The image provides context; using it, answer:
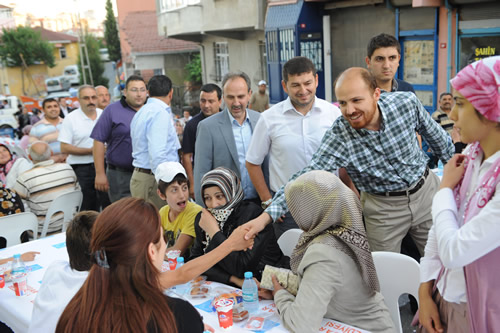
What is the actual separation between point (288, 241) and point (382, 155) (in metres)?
0.97

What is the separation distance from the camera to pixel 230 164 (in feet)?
14.0

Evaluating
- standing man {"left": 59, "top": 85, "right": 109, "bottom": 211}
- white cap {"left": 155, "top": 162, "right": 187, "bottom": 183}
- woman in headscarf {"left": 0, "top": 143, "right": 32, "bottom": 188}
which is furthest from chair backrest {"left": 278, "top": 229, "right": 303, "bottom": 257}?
woman in headscarf {"left": 0, "top": 143, "right": 32, "bottom": 188}

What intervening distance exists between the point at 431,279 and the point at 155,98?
3.86 meters

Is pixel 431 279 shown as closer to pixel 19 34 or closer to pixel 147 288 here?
pixel 147 288

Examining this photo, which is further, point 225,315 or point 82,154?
point 82,154

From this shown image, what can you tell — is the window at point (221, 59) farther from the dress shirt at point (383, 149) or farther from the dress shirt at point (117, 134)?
the dress shirt at point (383, 149)

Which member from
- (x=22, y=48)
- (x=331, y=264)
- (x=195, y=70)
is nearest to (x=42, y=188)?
(x=331, y=264)

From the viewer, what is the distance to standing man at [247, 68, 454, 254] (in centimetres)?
292

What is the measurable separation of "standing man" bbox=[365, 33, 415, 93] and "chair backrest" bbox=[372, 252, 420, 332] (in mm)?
1827

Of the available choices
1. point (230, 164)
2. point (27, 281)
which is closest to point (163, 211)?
point (230, 164)

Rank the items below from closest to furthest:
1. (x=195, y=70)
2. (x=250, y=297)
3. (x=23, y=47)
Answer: (x=250, y=297)
(x=195, y=70)
(x=23, y=47)

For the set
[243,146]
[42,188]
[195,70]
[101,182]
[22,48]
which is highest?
[22,48]

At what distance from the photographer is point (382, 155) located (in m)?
2.99

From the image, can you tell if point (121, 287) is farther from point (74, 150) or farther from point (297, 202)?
point (74, 150)
